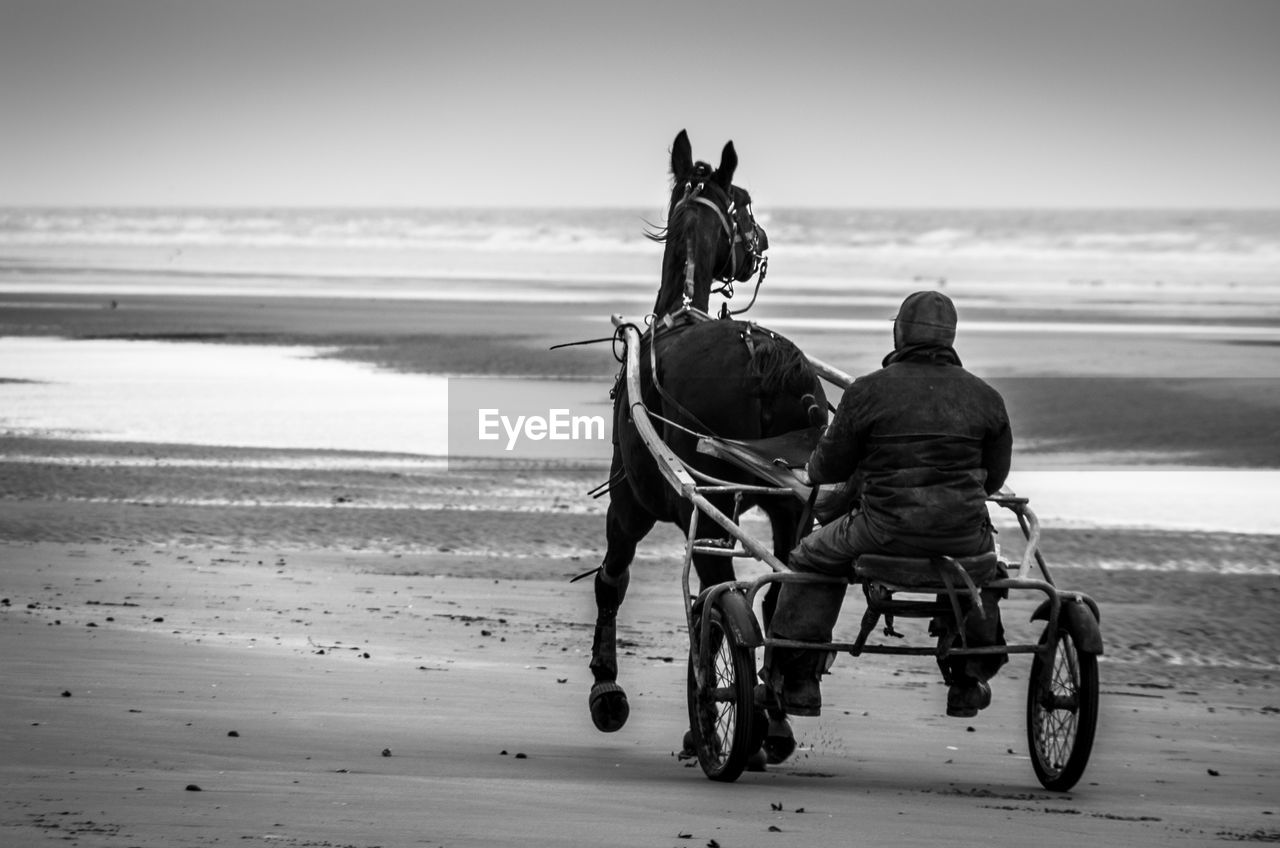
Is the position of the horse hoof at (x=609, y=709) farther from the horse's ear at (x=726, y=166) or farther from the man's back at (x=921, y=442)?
the horse's ear at (x=726, y=166)

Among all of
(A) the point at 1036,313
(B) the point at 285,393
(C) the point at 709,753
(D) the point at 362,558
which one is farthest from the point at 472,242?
(C) the point at 709,753

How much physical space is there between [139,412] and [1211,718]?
48.6 ft

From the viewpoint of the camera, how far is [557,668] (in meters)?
9.15

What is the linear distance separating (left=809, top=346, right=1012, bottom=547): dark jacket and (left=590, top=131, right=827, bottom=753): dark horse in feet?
3.18

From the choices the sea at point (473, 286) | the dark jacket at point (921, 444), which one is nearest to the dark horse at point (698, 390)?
the sea at point (473, 286)

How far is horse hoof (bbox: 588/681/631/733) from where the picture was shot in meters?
7.89

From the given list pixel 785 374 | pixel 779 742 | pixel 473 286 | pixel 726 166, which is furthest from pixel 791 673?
pixel 473 286

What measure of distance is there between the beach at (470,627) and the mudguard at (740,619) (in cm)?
53

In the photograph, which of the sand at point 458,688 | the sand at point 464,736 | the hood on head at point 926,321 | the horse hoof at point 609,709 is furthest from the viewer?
the horse hoof at point 609,709

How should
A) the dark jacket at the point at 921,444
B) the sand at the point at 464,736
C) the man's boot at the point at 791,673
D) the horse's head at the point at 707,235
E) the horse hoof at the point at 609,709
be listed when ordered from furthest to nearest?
the horse's head at the point at 707,235
the horse hoof at the point at 609,709
the man's boot at the point at 791,673
the dark jacket at the point at 921,444
the sand at the point at 464,736

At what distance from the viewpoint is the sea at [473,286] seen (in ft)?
62.1

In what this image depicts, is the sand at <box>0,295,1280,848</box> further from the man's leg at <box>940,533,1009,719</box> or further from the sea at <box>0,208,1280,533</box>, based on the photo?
the sea at <box>0,208,1280,533</box>

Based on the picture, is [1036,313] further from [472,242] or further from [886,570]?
[472,242]

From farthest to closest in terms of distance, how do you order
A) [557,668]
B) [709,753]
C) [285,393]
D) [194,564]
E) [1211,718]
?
[285,393], [194,564], [557,668], [1211,718], [709,753]
